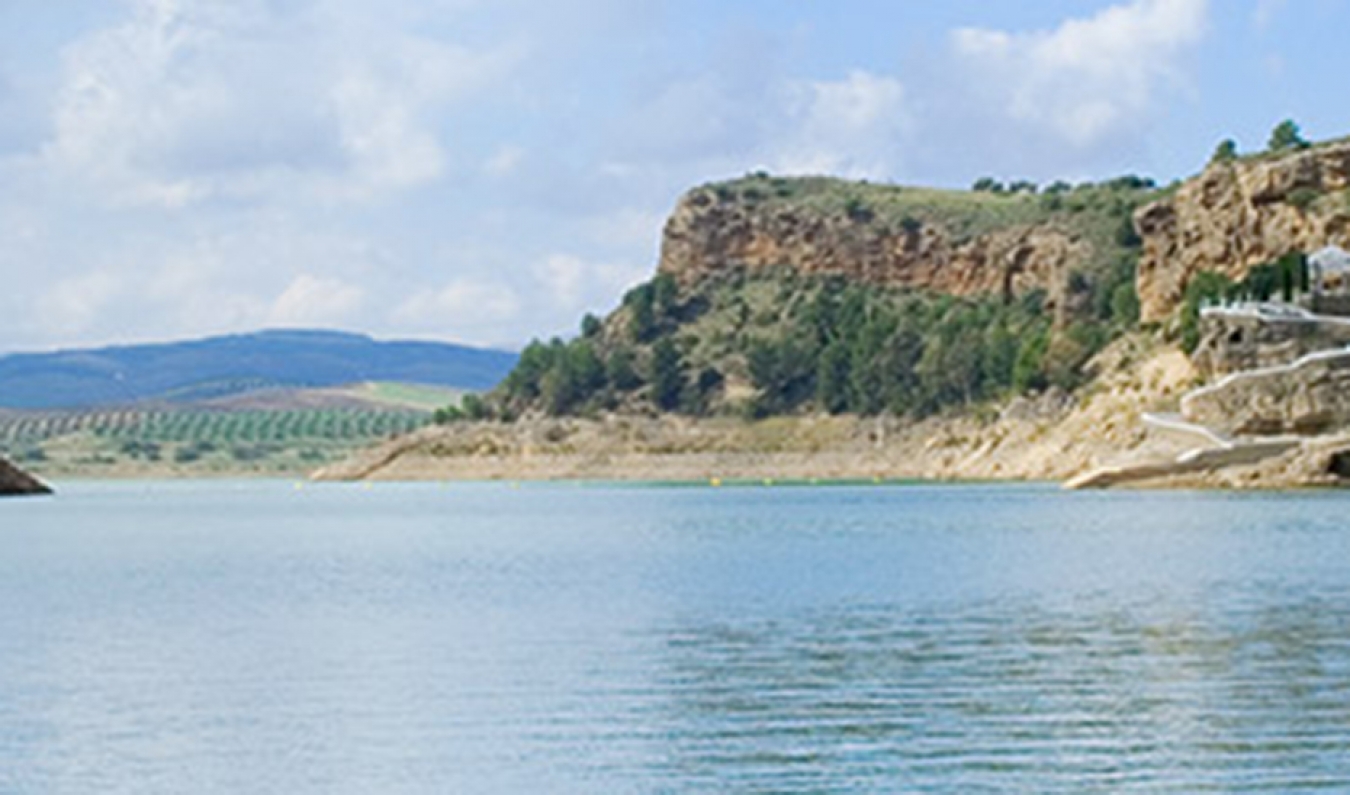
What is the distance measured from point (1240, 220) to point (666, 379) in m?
59.5

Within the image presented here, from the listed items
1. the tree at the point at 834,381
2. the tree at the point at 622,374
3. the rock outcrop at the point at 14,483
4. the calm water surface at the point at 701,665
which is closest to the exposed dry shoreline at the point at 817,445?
the tree at the point at 834,381

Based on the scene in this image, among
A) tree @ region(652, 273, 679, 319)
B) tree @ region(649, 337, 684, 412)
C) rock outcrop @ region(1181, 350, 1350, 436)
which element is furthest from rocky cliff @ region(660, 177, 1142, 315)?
rock outcrop @ region(1181, 350, 1350, 436)

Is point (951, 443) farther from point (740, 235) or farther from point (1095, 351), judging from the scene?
point (740, 235)

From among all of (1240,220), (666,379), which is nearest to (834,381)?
(666,379)

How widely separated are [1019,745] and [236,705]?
410 inches

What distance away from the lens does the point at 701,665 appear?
122 ft

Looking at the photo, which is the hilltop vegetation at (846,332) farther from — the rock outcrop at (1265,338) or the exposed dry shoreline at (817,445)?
the rock outcrop at (1265,338)

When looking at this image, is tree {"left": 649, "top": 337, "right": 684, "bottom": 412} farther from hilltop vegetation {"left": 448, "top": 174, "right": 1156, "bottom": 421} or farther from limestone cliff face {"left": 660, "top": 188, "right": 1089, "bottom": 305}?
limestone cliff face {"left": 660, "top": 188, "right": 1089, "bottom": 305}

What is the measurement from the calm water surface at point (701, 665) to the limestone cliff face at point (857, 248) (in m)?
99.0

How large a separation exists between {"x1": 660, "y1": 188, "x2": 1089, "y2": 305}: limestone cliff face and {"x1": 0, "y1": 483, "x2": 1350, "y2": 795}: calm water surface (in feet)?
325

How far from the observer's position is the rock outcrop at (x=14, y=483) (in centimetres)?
14512

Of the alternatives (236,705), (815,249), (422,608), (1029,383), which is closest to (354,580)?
(422,608)

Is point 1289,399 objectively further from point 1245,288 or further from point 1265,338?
point 1245,288

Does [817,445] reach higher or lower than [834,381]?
lower
